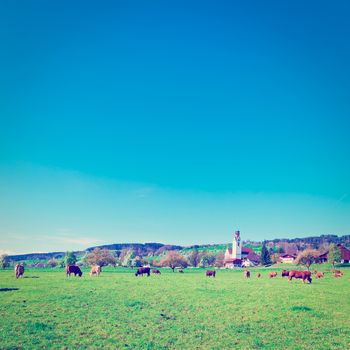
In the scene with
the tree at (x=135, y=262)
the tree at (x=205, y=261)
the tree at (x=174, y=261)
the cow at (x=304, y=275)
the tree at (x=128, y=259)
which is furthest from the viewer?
the tree at (x=205, y=261)

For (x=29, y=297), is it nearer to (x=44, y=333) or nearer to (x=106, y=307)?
(x=106, y=307)

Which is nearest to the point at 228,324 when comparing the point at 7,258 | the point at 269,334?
the point at 269,334

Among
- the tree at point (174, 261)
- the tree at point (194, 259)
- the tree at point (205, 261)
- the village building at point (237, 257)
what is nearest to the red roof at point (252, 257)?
the village building at point (237, 257)

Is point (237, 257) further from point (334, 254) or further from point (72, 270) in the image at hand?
point (72, 270)

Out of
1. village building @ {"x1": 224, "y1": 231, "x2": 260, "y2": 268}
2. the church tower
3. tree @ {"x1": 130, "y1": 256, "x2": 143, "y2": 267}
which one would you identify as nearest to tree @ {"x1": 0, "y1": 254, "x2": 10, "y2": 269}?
tree @ {"x1": 130, "y1": 256, "x2": 143, "y2": 267}

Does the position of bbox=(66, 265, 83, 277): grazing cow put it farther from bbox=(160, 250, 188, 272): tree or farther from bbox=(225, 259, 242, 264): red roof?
bbox=(225, 259, 242, 264): red roof

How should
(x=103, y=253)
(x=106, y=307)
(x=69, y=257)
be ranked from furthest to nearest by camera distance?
(x=103, y=253) → (x=69, y=257) → (x=106, y=307)

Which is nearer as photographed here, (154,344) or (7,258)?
(154,344)

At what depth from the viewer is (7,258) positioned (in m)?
66.8

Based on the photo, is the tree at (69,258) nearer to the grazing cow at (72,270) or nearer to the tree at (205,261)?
the grazing cow at (72,270)

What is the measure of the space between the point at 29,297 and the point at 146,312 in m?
9.61

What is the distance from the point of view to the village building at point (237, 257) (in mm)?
139125

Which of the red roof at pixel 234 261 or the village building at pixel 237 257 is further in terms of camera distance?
the village building at pixel 237 257

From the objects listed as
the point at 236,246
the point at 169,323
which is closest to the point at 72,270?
the point at 169,323
